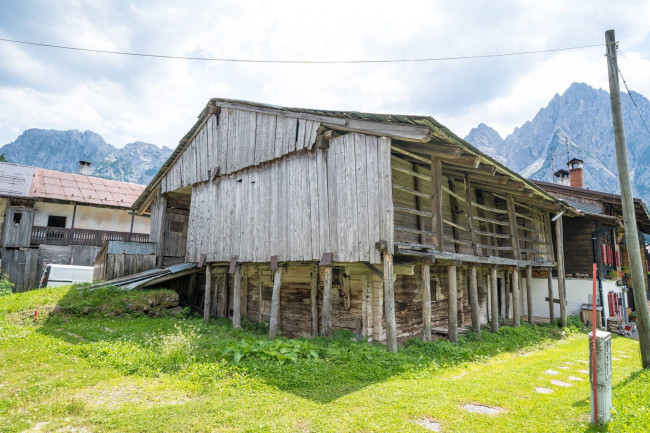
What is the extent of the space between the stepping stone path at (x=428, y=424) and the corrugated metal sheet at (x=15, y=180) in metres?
26.8

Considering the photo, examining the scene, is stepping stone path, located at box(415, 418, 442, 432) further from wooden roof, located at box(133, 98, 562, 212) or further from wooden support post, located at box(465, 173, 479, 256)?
wooden support post, located at box(465, 173, 479, 256)

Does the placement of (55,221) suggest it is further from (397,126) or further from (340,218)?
(397,126)

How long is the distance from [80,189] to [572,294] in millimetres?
32062

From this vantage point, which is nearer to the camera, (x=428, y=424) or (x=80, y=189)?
(x=428, y=424)

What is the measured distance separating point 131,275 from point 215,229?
5059mm

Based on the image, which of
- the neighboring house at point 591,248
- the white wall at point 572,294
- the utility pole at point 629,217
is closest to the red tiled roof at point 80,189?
the utility pole at point 629,217

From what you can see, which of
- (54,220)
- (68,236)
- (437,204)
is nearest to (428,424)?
(437,204)

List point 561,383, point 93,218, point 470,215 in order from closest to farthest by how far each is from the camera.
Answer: point 561,383 → point 470,215 → point 93,218

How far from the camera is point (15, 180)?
23.5m

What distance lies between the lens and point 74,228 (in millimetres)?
24219

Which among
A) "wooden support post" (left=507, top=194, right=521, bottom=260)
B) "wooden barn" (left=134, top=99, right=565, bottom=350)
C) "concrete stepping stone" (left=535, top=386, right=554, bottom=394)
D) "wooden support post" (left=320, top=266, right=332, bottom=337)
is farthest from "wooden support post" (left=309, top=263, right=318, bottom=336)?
"wooden support post" (left=507, top=194, right=521, bottom=260)

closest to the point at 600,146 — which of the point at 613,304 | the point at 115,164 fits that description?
the point at 613,304

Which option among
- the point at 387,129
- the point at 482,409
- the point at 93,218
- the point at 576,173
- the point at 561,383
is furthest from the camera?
the point at 576,173

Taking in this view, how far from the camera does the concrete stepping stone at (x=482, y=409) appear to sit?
548cm
